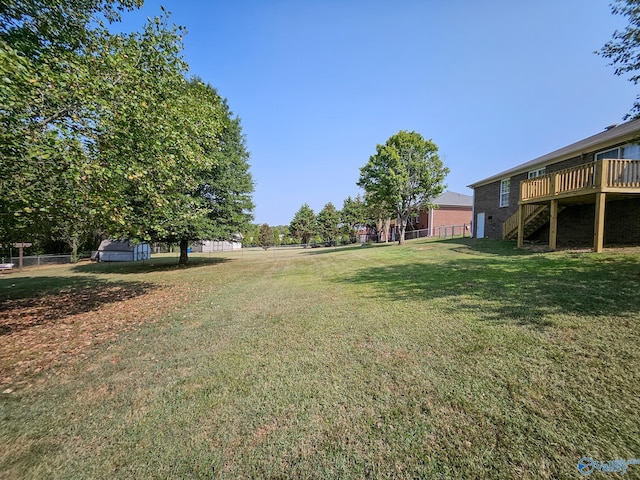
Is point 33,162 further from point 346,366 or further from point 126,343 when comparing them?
point 346,366

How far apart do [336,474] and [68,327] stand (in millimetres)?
6912

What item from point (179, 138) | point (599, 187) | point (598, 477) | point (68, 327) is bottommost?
point (68, 327)

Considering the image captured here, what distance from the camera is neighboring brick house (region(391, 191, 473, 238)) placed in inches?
1241

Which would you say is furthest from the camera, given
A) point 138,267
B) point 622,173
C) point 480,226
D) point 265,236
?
point 265,236

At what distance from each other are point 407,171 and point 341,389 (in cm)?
2124

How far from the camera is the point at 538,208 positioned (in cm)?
1290

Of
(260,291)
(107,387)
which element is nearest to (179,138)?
(260,291)

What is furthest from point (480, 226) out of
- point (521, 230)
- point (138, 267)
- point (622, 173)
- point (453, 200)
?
point (138, 267)

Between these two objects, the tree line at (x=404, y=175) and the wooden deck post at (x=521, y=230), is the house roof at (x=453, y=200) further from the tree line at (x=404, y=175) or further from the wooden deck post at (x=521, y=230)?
the wooden deck post at (x=521, y=230)

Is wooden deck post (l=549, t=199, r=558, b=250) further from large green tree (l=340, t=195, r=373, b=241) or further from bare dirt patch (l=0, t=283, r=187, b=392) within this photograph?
large green tree (l=340, t=195, r=373, b=241)

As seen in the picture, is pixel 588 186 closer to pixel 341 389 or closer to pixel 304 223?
pixel 341 389

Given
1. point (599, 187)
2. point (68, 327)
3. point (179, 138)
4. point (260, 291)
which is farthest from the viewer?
point (599, 187)

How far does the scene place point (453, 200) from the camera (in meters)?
33.9

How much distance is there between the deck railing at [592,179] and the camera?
30.1 ft
